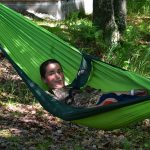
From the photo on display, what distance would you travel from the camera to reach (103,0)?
774cm

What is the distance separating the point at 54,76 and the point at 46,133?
29.3 inches

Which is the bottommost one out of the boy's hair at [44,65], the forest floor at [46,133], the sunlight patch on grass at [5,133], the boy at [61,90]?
the forest floor at [46,133]

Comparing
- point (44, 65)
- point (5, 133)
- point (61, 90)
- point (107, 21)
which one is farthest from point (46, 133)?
Result: point (107, 21)

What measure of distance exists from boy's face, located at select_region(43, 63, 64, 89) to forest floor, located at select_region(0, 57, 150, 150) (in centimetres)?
58

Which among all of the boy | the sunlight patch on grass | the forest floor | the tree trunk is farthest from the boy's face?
the tree trunk

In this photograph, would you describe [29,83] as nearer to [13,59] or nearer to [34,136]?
[13,59]

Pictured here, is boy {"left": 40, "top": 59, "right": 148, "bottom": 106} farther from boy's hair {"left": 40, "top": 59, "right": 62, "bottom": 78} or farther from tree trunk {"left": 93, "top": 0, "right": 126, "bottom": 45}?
tree trunk {"left": 93, "top": 0, "right": 126, "bottom": 45}

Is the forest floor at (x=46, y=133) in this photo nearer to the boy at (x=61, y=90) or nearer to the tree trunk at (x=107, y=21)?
the boy at (x=61, y=90)

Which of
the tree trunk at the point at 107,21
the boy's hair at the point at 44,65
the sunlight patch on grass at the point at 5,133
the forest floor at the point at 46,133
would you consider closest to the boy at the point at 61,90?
the boy's hair at the point at 44,65

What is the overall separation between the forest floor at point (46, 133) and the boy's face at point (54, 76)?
A: 579mm

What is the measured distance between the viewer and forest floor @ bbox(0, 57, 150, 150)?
4.65 metres

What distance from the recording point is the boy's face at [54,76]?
4.47 m

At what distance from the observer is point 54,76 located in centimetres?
451

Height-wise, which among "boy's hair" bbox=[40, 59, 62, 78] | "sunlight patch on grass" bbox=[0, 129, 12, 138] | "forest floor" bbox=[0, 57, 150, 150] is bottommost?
"forest floor" bbox=[0, 57, 150, 150]
